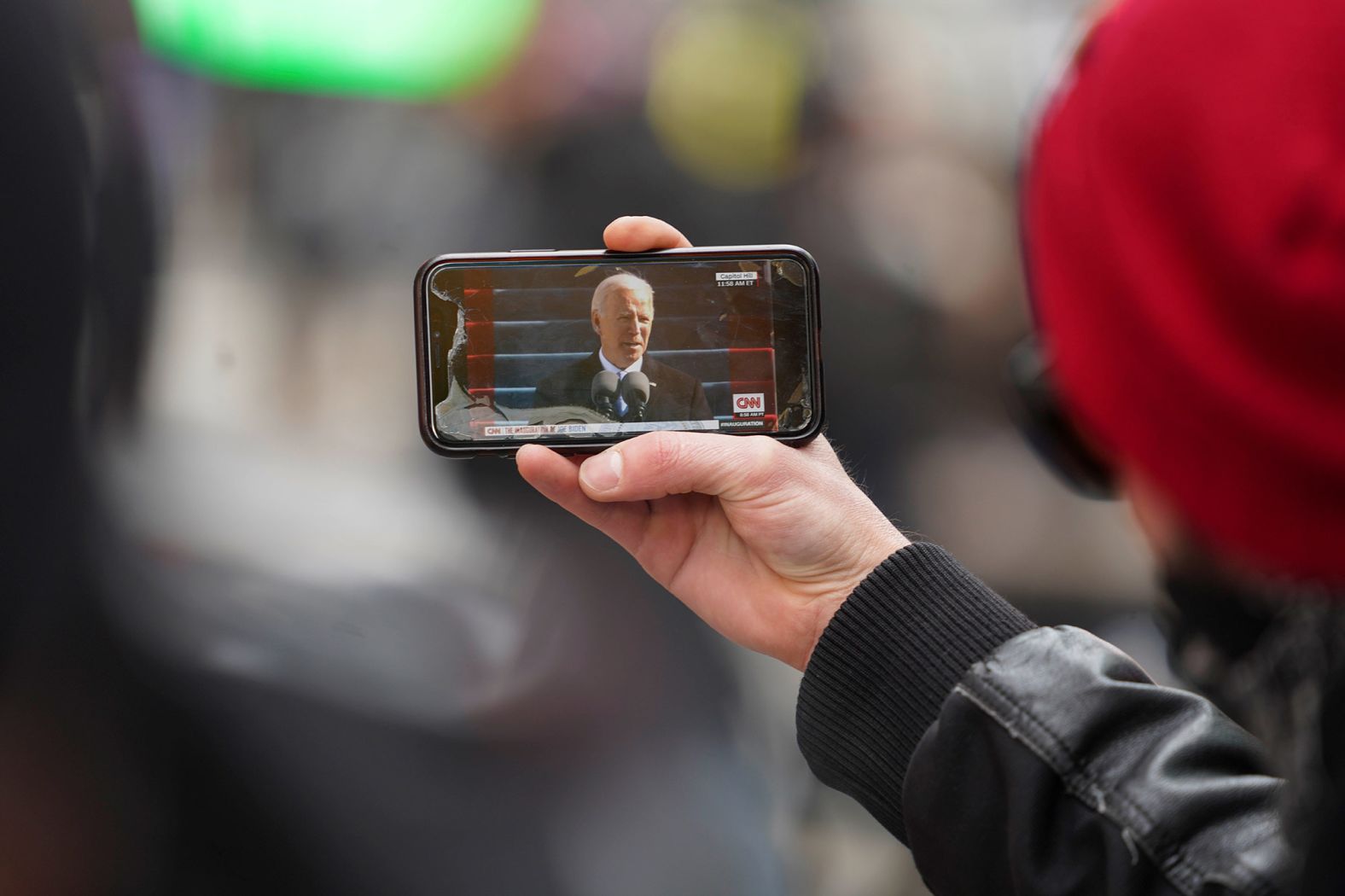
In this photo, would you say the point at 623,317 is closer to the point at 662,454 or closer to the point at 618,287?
the point at 618,287

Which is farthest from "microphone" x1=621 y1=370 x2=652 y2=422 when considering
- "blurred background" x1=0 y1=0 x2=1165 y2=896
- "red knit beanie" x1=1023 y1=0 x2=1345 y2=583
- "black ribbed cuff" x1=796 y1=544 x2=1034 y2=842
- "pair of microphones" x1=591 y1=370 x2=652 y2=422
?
"red knit beanie" x1=1023 y1=0 x2=1345 y2=583

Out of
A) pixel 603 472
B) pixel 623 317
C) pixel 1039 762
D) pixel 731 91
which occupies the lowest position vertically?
pixel 1039 762

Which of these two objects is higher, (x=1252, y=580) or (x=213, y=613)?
(x=1252, y=580)

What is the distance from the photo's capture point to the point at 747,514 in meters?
0.78

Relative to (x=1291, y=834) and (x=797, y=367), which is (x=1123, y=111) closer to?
(x=1291, y=834)

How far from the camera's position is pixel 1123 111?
0.35m

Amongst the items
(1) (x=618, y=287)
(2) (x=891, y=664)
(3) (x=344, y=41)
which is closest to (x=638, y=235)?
(1) (x=618, y=287)

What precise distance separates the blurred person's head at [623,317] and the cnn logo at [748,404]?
85 millimetres

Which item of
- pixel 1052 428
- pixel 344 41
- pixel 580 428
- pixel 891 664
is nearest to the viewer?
pixel 1052 428

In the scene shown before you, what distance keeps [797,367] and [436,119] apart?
54 cm

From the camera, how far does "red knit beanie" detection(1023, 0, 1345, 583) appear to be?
0.32m

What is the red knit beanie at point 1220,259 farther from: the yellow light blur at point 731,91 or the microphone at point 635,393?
the yellow light blur at point 731,91

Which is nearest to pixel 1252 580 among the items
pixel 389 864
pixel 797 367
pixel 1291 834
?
pixel 1291 834

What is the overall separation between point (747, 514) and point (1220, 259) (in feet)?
1.58
